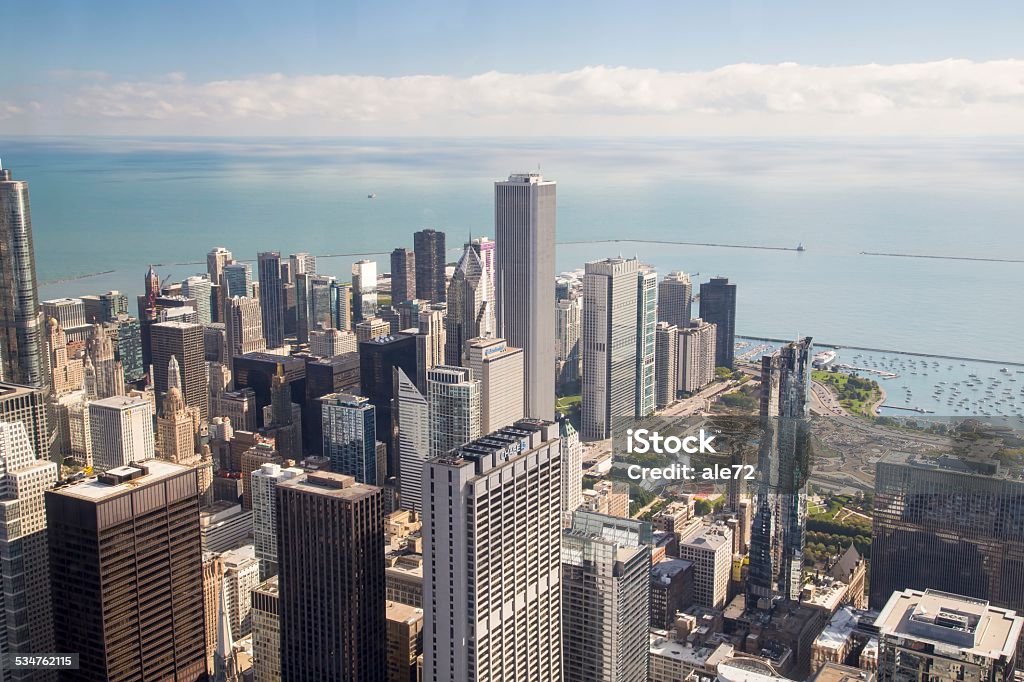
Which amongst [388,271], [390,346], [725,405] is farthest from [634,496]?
[388,271]

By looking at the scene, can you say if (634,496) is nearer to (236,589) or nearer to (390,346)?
(236,589)

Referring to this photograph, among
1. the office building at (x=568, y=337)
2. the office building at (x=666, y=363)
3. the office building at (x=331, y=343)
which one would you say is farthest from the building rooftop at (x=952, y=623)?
the office building at (x=331, y=343)

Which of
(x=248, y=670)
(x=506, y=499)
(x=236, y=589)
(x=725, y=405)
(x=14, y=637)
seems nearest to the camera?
(x=506, y=499)

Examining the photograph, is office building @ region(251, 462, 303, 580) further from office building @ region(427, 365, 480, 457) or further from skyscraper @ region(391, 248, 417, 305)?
skyscraper @ region(391, 248, 417, 305)

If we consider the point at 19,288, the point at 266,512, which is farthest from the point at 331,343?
the point at 266,512

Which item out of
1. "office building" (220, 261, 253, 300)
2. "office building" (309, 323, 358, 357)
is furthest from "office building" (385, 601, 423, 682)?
"office building" (220, 261, 253, 300)

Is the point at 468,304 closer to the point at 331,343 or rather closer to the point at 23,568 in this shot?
the point at 331,343
